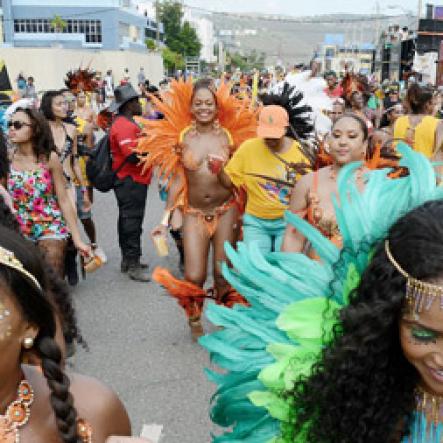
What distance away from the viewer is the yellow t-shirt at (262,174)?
4754 mm

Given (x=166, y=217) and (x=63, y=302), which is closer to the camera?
(x=63, y=302)

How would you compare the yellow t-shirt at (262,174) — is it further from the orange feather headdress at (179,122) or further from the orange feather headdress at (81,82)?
the orange feather headdress at (81,82)

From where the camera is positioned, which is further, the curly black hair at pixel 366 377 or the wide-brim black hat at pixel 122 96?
the wide-brim black hat at pixel 122 96

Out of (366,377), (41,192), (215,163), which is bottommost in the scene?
(41,192)

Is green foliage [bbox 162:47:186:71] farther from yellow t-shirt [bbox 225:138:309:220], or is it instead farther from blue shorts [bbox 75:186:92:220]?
yellow t-shirt [bbox 225:138:309:220]

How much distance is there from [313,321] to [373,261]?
26cm

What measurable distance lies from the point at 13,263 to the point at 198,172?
3.88 m

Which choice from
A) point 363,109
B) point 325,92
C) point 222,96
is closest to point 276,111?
point 222,96

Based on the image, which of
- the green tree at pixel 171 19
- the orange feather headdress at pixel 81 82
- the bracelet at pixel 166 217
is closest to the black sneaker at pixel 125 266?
the bracelet at pixel 166 217

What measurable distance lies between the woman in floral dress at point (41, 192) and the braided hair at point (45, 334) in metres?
3.42

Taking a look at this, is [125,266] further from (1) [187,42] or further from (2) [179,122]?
(1) [187,42]

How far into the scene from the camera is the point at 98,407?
5.36 feet

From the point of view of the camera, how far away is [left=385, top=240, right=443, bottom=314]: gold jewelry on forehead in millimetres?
1527

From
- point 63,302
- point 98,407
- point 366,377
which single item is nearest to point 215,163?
point 63,302
